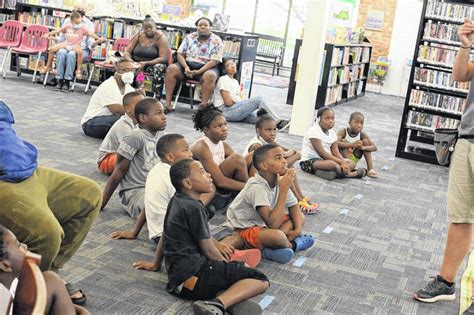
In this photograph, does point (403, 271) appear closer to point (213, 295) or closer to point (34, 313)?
point (213, 295)

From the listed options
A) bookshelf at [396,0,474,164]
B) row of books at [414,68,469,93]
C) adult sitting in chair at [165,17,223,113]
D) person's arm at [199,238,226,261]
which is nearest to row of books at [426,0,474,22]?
bookshelf at [396,0,474,164]

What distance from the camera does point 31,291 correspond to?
173cm

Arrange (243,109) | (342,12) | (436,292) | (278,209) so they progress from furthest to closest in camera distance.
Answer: (342,12) → (243,109) → (278,209) → (436,292)

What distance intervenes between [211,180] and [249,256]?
559 millimetres

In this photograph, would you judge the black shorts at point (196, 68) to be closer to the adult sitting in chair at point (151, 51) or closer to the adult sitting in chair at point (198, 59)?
the adult sitting in chair at point (198, 59)

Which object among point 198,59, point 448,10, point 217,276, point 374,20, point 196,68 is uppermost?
point 374,20

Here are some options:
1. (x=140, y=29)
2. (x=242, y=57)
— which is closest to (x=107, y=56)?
(x=140, y=29)

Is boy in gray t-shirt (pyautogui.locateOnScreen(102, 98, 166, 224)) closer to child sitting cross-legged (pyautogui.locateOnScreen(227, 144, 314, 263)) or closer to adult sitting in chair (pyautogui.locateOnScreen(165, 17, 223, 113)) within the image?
child sitting cross-legged (pyautogui.locateOnScreen(227, 144, 314, 263))

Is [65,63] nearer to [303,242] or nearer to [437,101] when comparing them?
[437,101]

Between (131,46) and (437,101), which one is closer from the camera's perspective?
(437,101)

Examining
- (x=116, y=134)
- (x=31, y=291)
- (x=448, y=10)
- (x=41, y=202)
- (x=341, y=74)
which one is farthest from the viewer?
(x=341, y=74)

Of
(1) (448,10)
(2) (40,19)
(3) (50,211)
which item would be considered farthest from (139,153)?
(2) (40,19)

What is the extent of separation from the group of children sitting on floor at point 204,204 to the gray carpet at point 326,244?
0.13m

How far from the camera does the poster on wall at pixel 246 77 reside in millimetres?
10172
